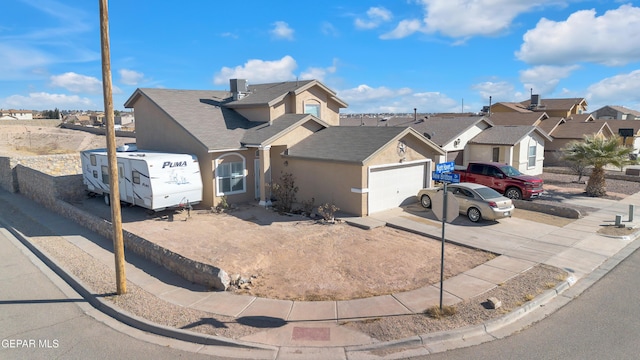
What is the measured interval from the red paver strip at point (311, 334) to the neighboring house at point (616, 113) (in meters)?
83.3

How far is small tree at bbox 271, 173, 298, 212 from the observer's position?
57.3 ft

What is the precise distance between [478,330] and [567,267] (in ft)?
16.9

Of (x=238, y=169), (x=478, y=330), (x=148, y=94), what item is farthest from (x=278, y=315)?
(x=148, y=94)

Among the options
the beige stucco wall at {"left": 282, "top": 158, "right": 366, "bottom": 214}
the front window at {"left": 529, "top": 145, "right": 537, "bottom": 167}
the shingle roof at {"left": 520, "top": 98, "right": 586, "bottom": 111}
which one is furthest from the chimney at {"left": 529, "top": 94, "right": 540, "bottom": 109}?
the beige stucco wall at {"left": 282, "top": 158, "right": 366, "bottom": 214}

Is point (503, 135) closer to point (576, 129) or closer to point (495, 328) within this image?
point (576, 129)

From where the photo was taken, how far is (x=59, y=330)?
26.8 feet

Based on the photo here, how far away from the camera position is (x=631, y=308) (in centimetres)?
877

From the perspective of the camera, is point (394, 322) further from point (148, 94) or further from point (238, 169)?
point (148, 94)

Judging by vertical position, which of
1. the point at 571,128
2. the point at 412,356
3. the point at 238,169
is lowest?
the point at 412,356

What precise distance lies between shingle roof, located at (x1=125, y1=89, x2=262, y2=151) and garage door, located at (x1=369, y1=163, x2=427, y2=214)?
6707 millimetres

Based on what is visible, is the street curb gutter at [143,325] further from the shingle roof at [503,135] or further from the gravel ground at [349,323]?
the shingle roof at [503,135]

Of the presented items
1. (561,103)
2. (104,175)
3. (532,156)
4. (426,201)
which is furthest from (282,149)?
(561,103)

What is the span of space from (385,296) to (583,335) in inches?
153

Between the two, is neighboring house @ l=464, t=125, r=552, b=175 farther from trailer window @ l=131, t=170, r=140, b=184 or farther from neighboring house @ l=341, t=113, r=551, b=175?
trailer window @ l=131, t=170, r=140, b=184
